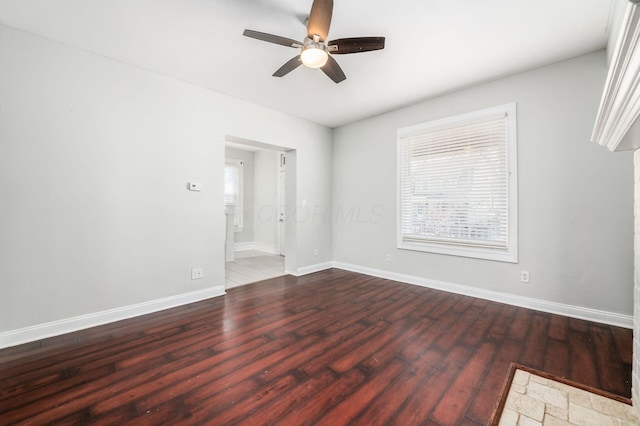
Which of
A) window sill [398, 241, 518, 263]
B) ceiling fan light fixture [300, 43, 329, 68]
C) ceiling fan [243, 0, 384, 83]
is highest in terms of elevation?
ceiling fan [243, 0, 384, 83]

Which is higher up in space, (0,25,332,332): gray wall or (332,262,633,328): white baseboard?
(0,25,332,332): gray wall

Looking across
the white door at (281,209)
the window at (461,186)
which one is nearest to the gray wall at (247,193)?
the white door at (281,209)

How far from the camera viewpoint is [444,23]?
213cm

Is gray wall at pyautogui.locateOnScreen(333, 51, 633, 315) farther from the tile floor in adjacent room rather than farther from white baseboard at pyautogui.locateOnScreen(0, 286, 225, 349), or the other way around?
white baseboard at pyautogui.locateOnScreen(0, 286, 225, 349)

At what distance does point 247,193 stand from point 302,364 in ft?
19.2

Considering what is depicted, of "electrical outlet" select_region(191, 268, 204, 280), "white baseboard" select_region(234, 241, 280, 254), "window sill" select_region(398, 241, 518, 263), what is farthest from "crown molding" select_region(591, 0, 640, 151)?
"white baseboard" select_region(234, 241, 280, 254)

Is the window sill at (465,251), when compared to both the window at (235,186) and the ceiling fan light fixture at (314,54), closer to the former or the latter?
the ceiling fan light fixture at (314,54)

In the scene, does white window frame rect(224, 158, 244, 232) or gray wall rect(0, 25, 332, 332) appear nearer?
gray wall rect(0, 25, 332, 332)

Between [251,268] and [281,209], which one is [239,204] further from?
[251,268]

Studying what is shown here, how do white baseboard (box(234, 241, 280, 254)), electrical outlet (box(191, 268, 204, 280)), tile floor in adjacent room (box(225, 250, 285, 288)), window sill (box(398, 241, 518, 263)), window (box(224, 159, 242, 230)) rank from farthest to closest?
1. window (box(224, 159, 242, 230))
2. white baseboard (box(234, 241, 280, 254))
3. tile floor in adjacent room (box(225, 250, 285, 288))
4. electrical outlet (box(191, 268, 204, 280))
5. window sill (box(398, 241, 518, 263))

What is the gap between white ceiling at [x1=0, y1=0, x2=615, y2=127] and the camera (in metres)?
1.96

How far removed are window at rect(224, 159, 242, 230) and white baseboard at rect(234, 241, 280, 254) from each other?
0.51m

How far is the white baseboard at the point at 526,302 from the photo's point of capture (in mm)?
2467

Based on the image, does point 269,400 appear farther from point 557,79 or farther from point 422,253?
point 557,79
